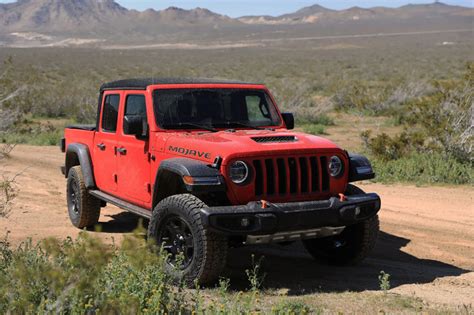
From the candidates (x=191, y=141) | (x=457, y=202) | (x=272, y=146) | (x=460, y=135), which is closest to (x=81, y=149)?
(x=191, y=141)

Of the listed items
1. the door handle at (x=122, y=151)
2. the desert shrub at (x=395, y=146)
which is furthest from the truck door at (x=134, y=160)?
the desert shrub at (x=395, y=146)

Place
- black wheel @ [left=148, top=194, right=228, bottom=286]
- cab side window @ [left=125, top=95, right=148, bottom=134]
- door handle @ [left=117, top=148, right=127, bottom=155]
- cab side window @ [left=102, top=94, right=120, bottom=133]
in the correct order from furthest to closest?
cab side window @ [left=102, top=94, right=120, bottom=133] < door handle @ [left=117, top=148, right=127, bottom=155] < cab side window @ [left=125, top=95, right=148, bottom=134] < black wheel @ [left=148, top=194, right=228, bottom=286]

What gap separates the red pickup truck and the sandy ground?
0.42 metres

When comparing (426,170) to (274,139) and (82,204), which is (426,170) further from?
(274,139)

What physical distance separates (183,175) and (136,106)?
1636mm

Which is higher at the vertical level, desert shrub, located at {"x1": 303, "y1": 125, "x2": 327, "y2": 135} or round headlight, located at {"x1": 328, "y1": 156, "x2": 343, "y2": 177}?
round headlight, located at {"x1": 328, "y1": 156, "x2": 343, "y2": 177}

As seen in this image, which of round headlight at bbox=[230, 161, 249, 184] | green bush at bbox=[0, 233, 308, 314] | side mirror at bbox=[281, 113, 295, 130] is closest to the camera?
green bush at bbox=[0, 233, 308, 314]

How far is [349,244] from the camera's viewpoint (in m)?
6.61

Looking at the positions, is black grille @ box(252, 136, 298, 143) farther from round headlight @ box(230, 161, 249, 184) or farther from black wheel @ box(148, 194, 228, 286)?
black wheel @ box(148, 194, 228, 286)

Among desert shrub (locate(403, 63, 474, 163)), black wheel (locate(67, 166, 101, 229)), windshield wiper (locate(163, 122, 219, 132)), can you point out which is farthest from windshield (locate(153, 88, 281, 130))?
desert shrub (locate(403, 63, 474, 163))

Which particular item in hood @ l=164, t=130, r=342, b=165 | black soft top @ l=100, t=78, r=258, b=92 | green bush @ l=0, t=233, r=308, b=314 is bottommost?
green bush @ l=0, t=233, r=308, b=314

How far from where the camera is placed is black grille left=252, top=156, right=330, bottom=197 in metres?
5.68

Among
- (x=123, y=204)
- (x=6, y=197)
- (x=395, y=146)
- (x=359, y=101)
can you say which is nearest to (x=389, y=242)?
(x=123, y=204)

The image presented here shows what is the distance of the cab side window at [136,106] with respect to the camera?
6.76m
